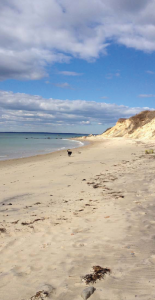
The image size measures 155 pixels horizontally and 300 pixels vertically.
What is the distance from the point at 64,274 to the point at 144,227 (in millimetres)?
2198

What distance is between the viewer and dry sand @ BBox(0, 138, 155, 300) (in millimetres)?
2740

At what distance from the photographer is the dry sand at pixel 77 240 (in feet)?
8.99

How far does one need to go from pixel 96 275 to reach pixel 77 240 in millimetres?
1250

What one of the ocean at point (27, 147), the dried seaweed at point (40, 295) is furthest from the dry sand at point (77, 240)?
the ocean at point (27, 147)

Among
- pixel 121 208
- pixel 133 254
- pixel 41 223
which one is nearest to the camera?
pixel 133 254

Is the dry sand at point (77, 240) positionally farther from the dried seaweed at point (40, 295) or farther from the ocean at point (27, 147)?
the ocean at point (27, 147)

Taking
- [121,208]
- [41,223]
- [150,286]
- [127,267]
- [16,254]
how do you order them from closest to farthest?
[150,286] → [127,267] → [16,254] → [41,223] → [121,208]

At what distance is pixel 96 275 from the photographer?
9.52 ft

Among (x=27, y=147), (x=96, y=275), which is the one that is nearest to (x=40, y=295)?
(x=96, y=275)

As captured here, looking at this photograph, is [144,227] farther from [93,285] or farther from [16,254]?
[16,254]

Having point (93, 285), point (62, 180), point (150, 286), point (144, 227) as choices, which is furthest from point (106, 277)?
point (62, 180)

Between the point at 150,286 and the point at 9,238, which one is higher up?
the point at 150,286

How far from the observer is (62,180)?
988 centimetres

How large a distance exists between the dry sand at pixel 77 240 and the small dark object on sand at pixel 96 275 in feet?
0.27
